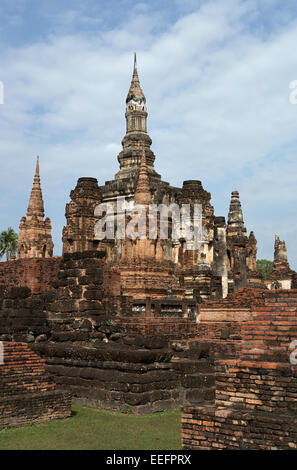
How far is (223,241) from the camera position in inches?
1240

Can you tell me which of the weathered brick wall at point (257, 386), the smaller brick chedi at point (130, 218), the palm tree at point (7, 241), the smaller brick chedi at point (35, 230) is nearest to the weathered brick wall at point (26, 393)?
the weathered brick wall at point (257, 386)

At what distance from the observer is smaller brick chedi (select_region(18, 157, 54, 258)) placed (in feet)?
114

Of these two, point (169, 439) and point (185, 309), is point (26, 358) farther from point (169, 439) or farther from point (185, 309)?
point (185, 309)

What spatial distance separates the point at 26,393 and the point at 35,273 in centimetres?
665

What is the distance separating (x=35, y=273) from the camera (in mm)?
15977

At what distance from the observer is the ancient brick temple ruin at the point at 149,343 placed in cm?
677

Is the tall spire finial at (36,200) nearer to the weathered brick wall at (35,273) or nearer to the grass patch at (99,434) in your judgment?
the weathered brick wall at (35,273)

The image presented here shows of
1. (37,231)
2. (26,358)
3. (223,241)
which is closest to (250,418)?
(26,358)

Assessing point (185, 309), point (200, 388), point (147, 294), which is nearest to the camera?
point (200, 388)

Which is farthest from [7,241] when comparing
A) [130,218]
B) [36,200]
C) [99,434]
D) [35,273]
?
[99,434]

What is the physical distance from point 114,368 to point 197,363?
183 centimetres

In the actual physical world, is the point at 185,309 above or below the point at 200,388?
above

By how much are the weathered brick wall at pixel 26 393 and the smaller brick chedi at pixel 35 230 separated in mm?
24509

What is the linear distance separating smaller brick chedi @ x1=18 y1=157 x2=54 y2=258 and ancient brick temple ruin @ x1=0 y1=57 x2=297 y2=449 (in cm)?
1094
